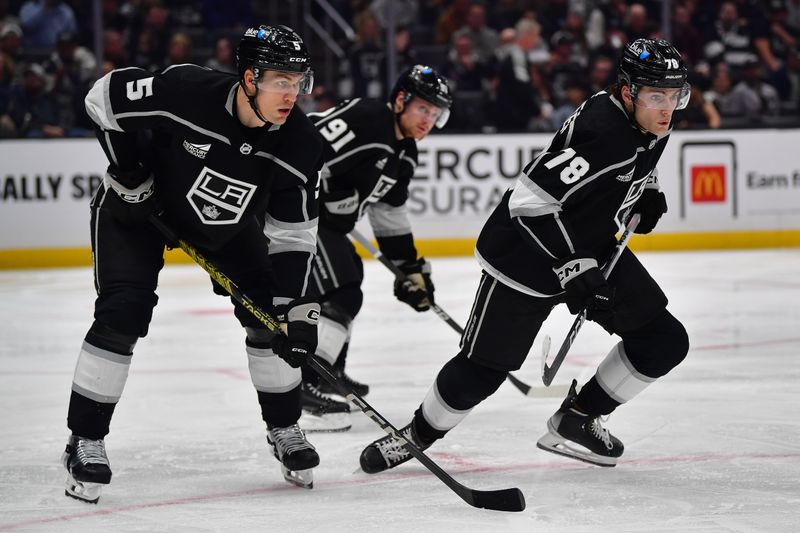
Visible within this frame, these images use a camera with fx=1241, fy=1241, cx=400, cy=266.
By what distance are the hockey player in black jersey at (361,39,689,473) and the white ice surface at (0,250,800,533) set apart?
0.45 feet

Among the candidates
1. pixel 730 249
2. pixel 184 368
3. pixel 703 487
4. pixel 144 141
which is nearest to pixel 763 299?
pixel 730 249

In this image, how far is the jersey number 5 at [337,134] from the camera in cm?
373

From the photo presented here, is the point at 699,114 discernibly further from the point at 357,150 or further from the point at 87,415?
the point at 87,415

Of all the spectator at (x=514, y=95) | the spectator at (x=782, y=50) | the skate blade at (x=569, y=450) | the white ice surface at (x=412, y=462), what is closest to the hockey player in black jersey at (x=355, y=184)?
the white ice surface at (x=412, y=462)

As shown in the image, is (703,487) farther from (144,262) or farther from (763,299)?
(763,299)

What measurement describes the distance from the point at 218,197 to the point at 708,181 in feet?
20.4

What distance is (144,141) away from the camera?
2.92m

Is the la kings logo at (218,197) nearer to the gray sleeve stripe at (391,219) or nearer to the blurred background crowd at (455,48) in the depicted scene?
the gray sleeve stripe at (391,219)

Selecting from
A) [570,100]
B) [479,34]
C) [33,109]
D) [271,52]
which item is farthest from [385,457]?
[479,34]

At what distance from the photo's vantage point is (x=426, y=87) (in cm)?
366

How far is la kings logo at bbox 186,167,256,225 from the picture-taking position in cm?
284

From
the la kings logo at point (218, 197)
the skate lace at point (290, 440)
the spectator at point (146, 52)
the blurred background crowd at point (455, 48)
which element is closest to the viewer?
the la kings logo at point (218, 197)

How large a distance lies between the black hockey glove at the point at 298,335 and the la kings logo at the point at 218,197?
0.86ft

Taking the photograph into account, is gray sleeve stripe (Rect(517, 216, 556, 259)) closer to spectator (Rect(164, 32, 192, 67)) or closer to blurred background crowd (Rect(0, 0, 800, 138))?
blurred background crowd (Rect(0, 0, 800, 138))
